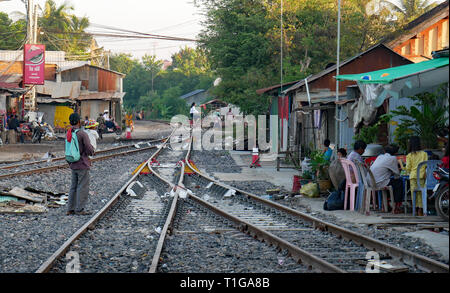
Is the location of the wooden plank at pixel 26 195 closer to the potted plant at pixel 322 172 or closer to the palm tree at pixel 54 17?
the potted plant at pixel 322 172

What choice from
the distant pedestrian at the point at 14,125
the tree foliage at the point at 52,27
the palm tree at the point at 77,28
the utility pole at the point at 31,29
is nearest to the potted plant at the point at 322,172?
the distant pedestrian at the point at 14,125

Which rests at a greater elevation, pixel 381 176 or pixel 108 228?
pixel 381 176

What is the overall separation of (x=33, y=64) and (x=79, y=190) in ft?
80.1

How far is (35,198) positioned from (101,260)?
558 cm

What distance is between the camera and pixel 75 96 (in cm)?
4475

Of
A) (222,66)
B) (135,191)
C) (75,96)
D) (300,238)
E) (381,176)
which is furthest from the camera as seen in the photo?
(75,96)

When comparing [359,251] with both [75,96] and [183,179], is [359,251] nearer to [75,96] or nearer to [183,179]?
[183,179]

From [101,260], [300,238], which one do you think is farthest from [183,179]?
[101,260]

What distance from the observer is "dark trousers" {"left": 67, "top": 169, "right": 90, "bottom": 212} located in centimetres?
1128

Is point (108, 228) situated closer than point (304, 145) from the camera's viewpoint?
Yes

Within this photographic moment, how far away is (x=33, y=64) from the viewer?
3353 centimetres

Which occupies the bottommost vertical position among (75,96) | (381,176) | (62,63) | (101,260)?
(101,260)

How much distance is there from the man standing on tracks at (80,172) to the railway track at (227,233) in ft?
1.88

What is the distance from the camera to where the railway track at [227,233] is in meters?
7.07
